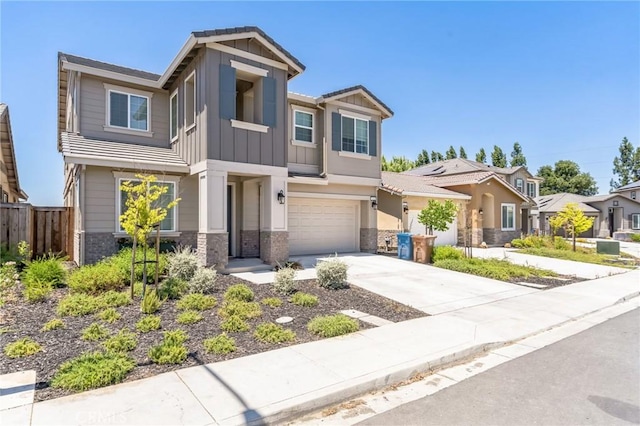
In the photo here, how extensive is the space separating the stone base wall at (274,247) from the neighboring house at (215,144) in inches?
1.4

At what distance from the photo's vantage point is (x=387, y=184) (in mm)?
19422

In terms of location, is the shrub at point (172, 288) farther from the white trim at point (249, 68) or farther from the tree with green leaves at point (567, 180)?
the tree with green leaves at point (567, 180)

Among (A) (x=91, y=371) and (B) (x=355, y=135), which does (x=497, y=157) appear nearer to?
(B) (x=355, y=135)

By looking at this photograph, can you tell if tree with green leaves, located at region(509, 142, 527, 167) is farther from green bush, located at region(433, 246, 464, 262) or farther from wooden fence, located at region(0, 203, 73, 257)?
wooden fence, located at region(0, 203, 73, 257)

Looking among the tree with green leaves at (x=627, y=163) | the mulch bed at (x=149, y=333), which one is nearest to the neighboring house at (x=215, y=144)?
→ the mulch bed at (x=149, y=333)

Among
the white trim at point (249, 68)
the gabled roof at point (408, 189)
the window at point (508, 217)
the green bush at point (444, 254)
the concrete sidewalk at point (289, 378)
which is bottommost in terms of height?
the concrete sidewalk at point (289, 378)

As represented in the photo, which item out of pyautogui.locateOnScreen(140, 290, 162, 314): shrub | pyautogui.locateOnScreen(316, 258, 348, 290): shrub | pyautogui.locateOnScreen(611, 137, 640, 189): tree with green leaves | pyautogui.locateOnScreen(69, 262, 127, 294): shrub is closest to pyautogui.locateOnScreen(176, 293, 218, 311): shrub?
pyautogui.locateOnScreen(140, 290, 162, 314): shrub

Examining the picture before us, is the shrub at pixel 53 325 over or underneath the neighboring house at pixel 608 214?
underneath

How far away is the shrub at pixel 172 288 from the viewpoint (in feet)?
25.2

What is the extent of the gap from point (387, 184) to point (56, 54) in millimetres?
15384

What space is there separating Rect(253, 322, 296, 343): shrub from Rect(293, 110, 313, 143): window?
33.3 feet

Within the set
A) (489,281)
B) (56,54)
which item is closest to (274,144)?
(489,281)

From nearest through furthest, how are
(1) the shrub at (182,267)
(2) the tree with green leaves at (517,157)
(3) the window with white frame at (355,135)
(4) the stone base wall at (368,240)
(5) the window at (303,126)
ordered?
1. (1) the shrub at (182,267)
2. (5) the window at (303,126)
3. (3) the window with white frame at (355,135)
4. (4) the stone base wall at (368,240)
5. (2) the tree with green leaves at (517,157)

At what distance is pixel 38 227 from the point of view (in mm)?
12141
